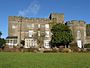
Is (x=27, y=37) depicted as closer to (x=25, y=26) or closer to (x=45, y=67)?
(x=25, y=26)

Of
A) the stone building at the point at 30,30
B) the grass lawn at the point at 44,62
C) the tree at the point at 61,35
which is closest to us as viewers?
the grass lawn at the point at 44,62

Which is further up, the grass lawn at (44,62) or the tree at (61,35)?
the tree at (61,35)

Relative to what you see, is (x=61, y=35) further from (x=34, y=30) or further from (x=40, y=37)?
(x=34, y=30)

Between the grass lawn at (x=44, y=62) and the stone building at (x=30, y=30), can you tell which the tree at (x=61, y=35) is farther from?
the grass lawn at (x=44, y=62)

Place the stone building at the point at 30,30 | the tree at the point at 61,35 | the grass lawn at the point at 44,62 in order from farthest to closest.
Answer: the stone building at the point at 30,30
the tree at the point at 61,35
the grass lawn at the point at 44,62

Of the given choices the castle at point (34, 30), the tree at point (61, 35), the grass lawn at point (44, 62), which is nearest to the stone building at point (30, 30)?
the castle at point (34, 30)

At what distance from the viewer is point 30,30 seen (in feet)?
257

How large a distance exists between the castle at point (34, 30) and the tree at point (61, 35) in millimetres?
4529

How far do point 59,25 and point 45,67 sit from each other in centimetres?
5615

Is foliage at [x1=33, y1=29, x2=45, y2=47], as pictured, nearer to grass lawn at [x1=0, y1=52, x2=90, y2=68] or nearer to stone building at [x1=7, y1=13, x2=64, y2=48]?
stone building at [x1=7, y1=13, x2=64, y2=48]

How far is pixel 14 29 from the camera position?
3056 inches

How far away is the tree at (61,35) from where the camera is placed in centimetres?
7062

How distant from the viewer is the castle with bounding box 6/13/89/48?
77188mm

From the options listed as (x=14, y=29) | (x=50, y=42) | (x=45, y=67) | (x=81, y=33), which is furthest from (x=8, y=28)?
(x=45, y=67)
